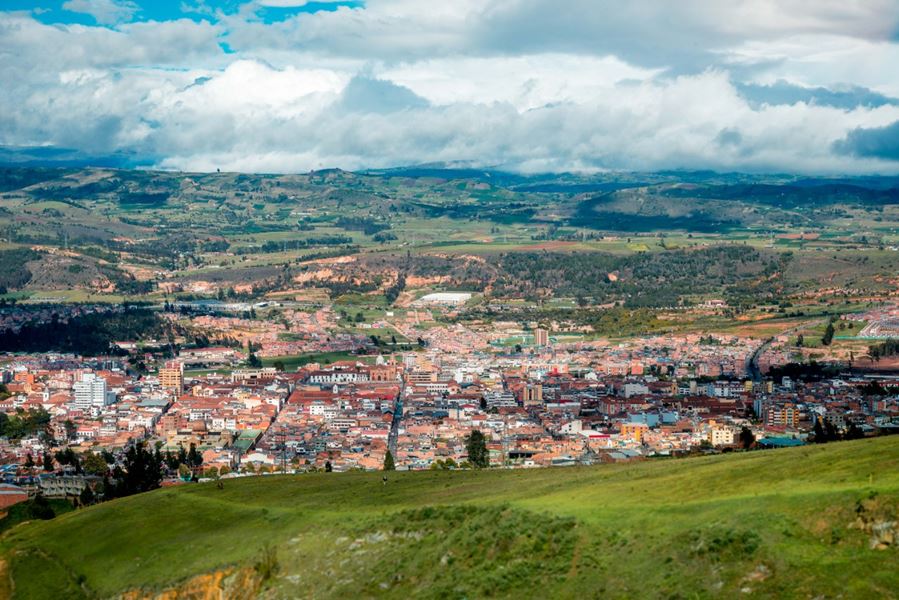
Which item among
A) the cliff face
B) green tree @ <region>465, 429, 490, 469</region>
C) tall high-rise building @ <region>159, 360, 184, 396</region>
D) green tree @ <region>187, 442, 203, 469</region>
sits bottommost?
tall high-rise building @ <region>159, 360, 184, 396</region>

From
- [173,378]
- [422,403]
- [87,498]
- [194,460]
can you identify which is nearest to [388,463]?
[194,460]

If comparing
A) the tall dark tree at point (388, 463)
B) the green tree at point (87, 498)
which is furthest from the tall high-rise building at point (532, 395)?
the green tree at point (87, 498)

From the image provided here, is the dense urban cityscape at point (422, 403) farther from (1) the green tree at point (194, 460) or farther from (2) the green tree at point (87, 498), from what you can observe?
(2) the green tree at point (87, 498)

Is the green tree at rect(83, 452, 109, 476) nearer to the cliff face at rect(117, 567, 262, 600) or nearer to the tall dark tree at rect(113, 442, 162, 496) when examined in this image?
the tall dark tree at rect(113, 442, 162, 496)

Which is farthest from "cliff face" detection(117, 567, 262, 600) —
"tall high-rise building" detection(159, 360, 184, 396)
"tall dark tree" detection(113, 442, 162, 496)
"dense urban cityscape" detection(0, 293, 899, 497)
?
"tall high-rise building" detection(159, 360, 184, 396)

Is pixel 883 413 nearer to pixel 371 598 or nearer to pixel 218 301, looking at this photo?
pixel 371 598

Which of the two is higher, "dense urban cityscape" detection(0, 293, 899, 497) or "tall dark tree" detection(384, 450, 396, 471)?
"tall dark tree" detection(384, 450, 396, 471)

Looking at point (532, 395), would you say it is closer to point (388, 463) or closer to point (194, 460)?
point (388, 463)
